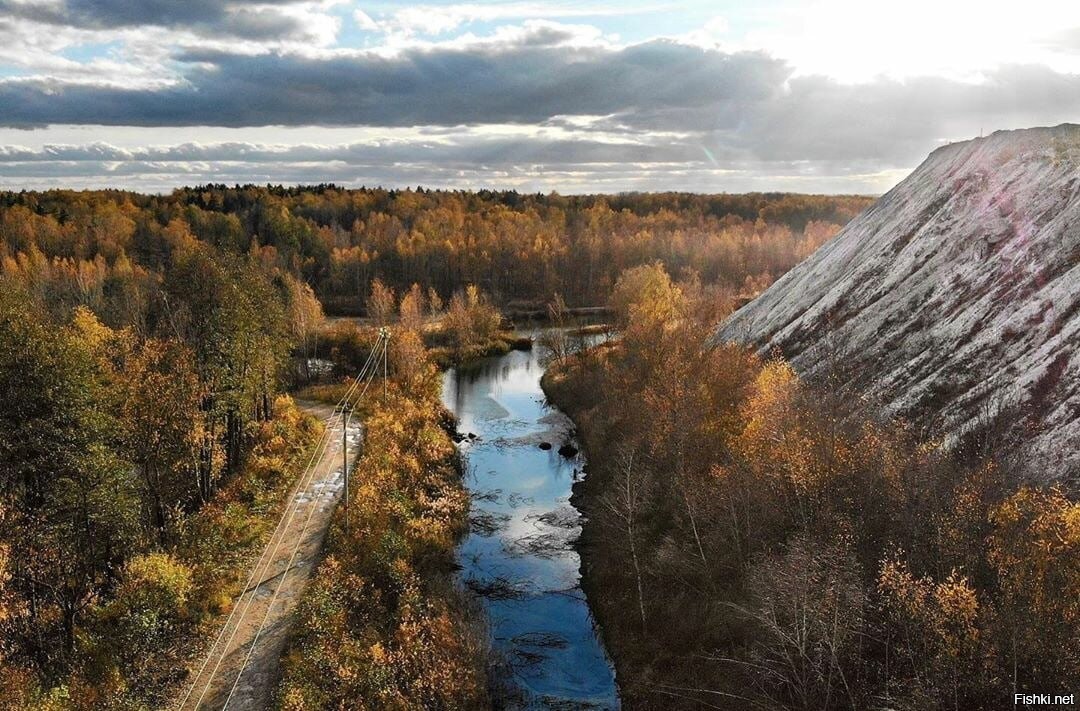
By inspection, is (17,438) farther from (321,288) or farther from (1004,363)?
(321,288)

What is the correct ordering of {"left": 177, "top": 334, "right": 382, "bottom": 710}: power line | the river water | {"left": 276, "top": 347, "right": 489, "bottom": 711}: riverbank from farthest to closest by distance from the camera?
the river water < {"left": 177, "top": 334, "right": 382, "bottom": 710}: power line < {"left": 276, "top": 347, "right": 489, "bottom": 711}: riverbank

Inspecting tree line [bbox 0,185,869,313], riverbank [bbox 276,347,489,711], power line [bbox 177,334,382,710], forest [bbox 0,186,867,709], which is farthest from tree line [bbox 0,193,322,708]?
tree line [bbox 0,185,869,313]

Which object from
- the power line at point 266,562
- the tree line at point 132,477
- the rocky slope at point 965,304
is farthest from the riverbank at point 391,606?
the rocky slope at point 965,304

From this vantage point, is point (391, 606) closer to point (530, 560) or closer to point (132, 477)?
point (530, 560)

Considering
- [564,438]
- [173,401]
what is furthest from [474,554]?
[564,438]

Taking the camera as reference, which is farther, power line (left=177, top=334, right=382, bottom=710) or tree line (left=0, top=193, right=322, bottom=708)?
power line (left=177, top=334, right=382, bottom=710)

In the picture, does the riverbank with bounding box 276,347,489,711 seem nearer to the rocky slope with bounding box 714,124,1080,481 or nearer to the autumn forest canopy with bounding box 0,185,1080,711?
the autumn forest canopy with bounding box 0,185,1080,711

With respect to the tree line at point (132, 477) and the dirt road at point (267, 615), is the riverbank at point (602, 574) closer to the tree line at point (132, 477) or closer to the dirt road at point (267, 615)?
the dirt road at point (267, 615)
